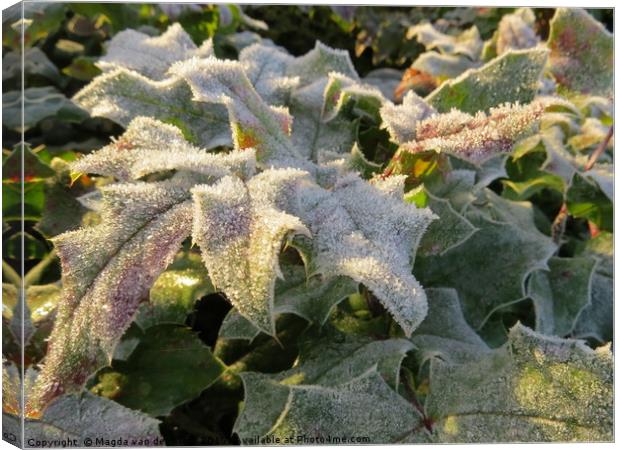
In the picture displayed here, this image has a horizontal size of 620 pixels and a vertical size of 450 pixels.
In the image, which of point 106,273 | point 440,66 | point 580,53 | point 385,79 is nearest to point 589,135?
point 580,53

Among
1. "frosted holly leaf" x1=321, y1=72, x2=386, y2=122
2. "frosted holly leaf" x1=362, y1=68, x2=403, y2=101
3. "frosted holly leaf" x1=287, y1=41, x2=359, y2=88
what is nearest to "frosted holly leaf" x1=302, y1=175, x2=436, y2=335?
"frosted holly leaf" x1=321, y1=72, x2=386, y2=122

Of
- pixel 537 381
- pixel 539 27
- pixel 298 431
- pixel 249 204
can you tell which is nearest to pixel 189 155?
pixel 249 204

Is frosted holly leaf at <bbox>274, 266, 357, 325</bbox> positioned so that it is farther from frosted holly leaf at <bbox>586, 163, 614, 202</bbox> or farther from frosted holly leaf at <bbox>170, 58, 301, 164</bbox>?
frosted holly leaf at <bbox>586, 163, 614, 202</bbox>

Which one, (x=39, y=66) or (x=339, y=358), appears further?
(x=39, y=66)

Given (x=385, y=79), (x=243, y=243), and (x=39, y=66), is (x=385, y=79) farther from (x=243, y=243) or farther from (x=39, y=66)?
(x=243, y=243)

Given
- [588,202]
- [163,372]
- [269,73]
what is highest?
[269,73]

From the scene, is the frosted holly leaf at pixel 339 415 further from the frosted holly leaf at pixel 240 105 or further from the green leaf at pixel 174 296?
the frosted holly leaf at pixel 240 105
